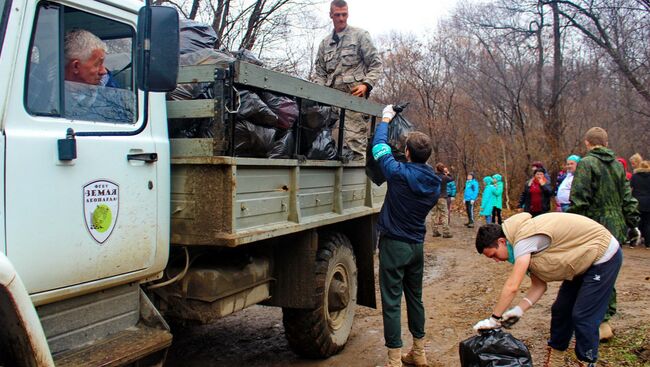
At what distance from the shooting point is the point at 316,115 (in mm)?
4383

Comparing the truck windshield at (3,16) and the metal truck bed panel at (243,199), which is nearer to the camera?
the truck windshield at (3,16)

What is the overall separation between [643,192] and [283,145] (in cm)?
899

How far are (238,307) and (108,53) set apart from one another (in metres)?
1.80

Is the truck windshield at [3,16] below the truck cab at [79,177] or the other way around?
the other way around

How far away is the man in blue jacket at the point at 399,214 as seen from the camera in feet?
13.8

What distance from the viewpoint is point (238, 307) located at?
380cm

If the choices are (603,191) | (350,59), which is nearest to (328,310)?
(350,59)

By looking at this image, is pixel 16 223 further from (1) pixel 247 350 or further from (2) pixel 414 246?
(1) pixel 247 350

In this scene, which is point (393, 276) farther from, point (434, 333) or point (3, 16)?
point (3, 16)

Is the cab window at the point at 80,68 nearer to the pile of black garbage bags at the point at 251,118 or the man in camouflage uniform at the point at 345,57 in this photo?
the pile of black garbage bags at the point at 251,118

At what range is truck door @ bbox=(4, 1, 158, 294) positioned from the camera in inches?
94.1

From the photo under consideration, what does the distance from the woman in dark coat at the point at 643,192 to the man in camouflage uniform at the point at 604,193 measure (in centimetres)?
626

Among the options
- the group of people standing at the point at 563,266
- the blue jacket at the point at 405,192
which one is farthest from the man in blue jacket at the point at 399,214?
the group of people standing at the point at 563,266

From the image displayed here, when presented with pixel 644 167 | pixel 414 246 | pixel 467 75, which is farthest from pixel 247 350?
pixel 467 75
